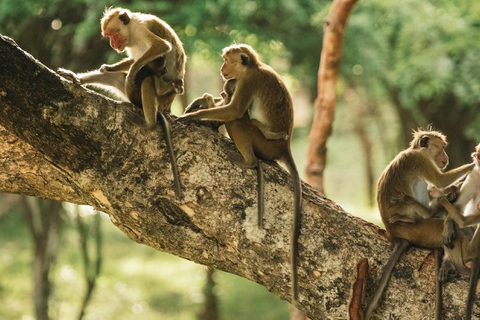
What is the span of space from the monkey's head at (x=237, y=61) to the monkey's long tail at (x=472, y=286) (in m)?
1.78

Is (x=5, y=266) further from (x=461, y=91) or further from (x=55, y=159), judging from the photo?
(x=55, y=159)

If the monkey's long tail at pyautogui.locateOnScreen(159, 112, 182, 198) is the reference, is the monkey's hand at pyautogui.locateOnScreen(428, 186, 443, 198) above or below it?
above

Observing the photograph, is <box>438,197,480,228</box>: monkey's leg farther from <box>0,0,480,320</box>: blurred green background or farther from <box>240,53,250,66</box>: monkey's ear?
<box>0,0,480,320</box>: blurred green background

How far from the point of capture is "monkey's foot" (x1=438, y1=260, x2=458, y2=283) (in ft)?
11.7

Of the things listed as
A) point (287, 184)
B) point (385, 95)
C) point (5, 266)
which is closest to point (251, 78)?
point (287, 184)

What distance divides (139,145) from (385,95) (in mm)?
9835

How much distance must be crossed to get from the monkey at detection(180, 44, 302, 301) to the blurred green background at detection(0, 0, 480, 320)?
2.79 m

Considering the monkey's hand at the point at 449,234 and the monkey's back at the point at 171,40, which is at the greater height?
the monkey's back at the point at 171,40

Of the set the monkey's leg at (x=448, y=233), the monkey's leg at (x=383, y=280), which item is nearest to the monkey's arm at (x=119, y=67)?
the monkey's leg at (x=383, y=280)

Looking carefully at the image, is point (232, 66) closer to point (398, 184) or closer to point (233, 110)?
point (233, 110)

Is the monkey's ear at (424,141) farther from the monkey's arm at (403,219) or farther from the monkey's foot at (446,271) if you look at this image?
the monkey's foot at (446,271)

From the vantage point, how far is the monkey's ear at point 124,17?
14.4 feet

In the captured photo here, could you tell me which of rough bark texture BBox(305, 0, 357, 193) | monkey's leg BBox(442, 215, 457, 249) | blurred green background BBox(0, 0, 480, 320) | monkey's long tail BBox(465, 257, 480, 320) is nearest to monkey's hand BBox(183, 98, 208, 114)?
monkey's leg BBox(442, 215, 457, 249)

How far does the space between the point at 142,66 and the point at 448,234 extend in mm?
2029
